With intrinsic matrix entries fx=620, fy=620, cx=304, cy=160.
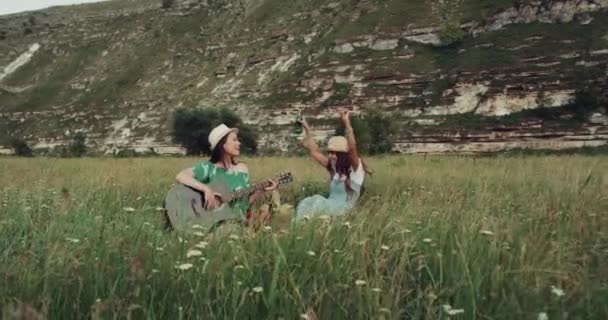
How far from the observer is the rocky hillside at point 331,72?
47094 mm

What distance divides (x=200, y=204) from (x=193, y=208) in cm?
29

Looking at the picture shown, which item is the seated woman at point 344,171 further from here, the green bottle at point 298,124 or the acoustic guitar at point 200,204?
the acoustic guitar at point 200,204

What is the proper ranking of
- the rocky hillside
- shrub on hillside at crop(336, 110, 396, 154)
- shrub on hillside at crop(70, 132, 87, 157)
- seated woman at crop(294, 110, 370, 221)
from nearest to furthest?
seated woman at crop(294, 110, 370, 221), shrub on hillside at crop(336, 110, 396, 154), the rocky hillside, shrub on hillside at crop(70, 132, 87, 157)

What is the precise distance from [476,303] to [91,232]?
7.22 feet

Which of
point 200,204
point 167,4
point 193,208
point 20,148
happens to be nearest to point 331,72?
point 20,148

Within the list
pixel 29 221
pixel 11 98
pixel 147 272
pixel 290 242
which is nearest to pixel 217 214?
pixel 29 221

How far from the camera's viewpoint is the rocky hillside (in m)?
47.1

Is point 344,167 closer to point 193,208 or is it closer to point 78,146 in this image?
point 193,208

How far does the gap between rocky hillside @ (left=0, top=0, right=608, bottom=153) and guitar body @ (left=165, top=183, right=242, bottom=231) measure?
40625 mm

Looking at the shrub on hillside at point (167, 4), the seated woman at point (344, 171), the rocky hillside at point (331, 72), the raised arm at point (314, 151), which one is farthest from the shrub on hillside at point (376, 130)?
the shrub on hillside at point (167, 4)

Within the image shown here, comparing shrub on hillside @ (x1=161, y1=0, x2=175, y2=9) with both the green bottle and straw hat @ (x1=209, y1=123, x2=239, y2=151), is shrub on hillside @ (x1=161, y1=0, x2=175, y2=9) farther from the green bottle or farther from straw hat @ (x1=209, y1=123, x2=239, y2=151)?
straw hat @ (x1=209, y1=123, x2=239, y2=151)

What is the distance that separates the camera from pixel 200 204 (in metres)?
5.96

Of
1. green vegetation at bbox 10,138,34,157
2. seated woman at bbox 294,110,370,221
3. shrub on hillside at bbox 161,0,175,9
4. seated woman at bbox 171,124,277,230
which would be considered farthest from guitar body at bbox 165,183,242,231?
shrub on hillside at bbox 161,0,175,9

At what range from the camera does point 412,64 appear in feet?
187
